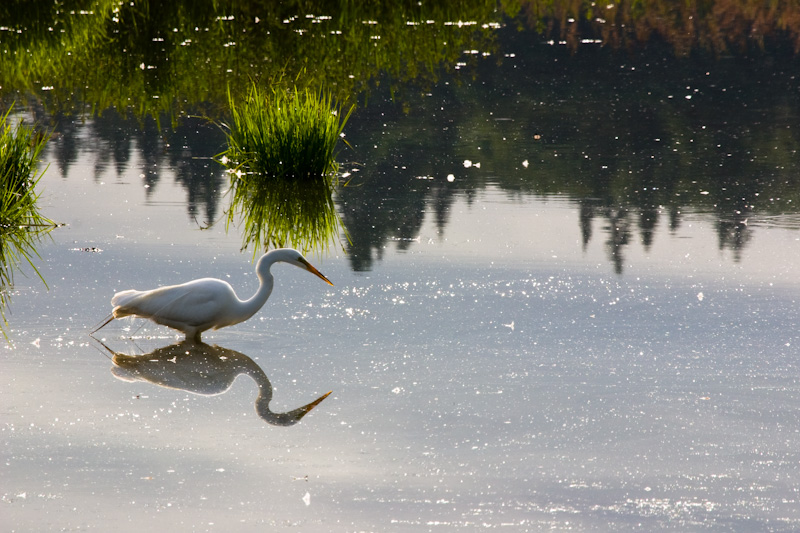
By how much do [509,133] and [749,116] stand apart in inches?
142

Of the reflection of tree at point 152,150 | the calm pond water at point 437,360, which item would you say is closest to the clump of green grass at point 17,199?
the calm pond water at point 437,360

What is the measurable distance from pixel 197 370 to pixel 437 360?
1.26 m

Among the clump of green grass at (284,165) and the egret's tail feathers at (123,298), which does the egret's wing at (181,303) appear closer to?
the egret's tail feathers at (123,298)

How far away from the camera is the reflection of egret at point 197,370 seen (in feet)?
17.8

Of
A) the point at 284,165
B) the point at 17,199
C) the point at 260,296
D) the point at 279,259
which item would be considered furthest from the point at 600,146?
the point at 260,296

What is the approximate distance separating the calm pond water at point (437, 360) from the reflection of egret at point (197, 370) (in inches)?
0.8

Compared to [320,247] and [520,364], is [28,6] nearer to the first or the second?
[320,247]

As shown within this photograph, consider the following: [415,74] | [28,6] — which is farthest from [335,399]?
[28,6]

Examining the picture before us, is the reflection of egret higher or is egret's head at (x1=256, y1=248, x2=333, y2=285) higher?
egret's head at (x1=256, y1=248, x2=333, y2=285)

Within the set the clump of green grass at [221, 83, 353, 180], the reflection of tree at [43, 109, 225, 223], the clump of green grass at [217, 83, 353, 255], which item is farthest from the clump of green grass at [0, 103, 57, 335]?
the clump of green grass at [221, 83, 353, 180]

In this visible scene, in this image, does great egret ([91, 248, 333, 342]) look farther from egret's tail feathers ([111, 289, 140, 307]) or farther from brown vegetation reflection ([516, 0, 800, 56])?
brown vegetation reflection ([516, 0, 800, 56])

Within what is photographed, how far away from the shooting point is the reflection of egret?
5422mm

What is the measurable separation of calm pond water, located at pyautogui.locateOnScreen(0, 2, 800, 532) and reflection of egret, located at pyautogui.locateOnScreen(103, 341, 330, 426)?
20mm

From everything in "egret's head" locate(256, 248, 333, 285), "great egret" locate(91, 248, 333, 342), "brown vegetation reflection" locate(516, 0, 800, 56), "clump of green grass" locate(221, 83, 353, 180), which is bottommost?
"great egret" locate(91, 248, 333, 342)
